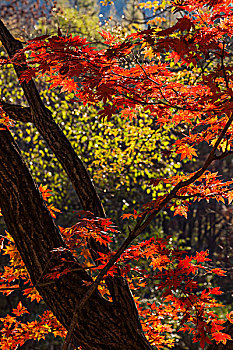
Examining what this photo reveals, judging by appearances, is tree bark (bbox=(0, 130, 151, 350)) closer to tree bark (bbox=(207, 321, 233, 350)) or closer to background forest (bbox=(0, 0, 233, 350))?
tree bark (bbox=(207, 321, 233, 350))

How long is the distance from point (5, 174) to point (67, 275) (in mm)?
631

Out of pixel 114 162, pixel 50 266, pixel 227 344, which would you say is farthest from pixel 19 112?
pixel 114 162

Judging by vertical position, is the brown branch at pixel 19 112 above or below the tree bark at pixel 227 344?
above

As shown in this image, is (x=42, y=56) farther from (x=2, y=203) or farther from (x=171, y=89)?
(x=2, y=203)

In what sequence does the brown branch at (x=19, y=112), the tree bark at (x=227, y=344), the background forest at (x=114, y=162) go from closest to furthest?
1. the tree bark at (x=227, y=344)
2. the brown branch at (x=19, y=112)
3. the background forest at (x=114, y=162)

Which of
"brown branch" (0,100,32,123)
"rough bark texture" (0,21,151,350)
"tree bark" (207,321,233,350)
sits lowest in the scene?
"tree bark" (207,321,233,350)

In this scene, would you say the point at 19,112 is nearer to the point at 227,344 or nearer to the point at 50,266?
the point at 50,266

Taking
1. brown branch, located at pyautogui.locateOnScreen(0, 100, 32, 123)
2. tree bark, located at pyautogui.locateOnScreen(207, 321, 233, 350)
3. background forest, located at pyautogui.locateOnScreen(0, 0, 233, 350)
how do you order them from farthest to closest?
1. background forest, located at pyautogui.locateOnScreen(0, 0, 233, 350)
2. brown branch, located at pyautogui.locateOnScreen(0, 100, 32, 123)
3. tree bark, located at pyautogui.locateOnScreen(207, 321, 233, 350)

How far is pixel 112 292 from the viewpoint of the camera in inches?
87.4

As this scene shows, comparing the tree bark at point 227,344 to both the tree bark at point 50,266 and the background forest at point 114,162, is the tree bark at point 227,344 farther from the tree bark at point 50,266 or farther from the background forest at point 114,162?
the background forest at point 114,162

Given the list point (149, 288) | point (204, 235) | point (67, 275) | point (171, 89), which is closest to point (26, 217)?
point (67, 275)

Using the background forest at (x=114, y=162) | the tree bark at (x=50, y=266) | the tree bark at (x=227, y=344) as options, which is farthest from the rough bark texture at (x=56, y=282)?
the background forest at (x=114, y=162)

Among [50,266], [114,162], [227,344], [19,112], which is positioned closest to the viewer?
[227,344]

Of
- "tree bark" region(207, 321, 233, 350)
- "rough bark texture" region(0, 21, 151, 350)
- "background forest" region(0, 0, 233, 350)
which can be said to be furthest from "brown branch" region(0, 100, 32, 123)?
"background forest" region(0, 0, 233, 350)
